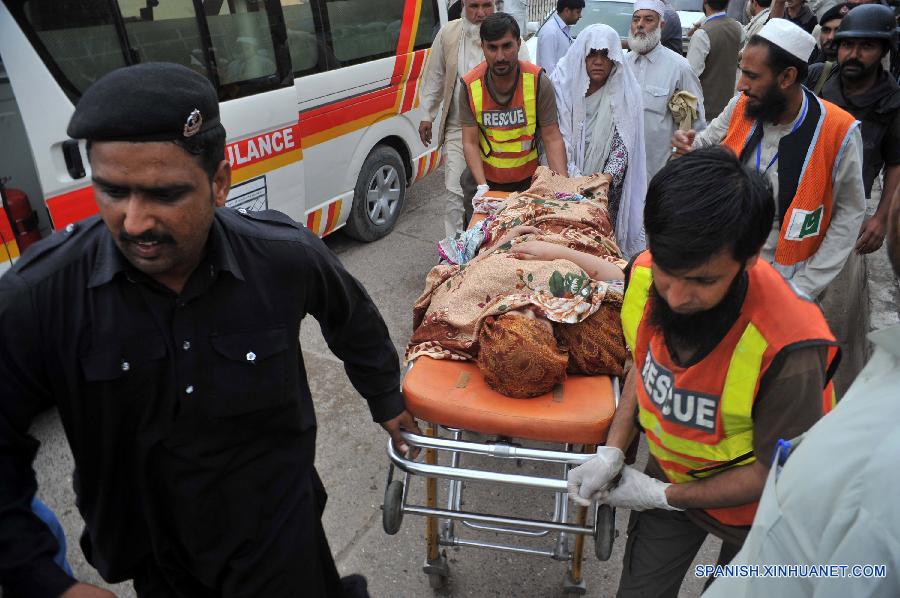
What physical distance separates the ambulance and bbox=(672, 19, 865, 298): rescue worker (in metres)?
2.74

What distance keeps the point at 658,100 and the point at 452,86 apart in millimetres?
1439

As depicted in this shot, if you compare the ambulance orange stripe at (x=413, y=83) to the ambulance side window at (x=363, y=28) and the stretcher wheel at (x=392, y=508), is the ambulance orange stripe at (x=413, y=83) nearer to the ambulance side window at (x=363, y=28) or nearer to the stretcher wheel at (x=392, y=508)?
the ambulance side window at (x=363, y=28)

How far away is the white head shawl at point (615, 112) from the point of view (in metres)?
3.73

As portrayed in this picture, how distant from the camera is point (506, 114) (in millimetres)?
3789

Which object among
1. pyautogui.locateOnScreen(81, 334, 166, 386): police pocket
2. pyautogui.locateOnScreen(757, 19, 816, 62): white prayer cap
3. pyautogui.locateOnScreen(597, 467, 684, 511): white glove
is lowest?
pyautogui.locateOnScreen(597, 467, 684, 511): white glove

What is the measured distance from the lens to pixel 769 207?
4.67 ft

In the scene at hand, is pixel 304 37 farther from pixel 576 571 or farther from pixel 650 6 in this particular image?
pixel 576 571

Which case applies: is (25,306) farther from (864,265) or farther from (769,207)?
(864,265)

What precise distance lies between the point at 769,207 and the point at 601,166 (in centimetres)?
252

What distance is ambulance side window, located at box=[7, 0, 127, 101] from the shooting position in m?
2.89

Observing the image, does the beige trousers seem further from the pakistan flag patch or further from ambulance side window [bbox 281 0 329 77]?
the pakistan flag patch

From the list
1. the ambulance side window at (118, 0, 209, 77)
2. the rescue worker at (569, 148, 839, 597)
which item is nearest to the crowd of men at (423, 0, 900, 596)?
the rescue worker at (569, 148, 839, 597)

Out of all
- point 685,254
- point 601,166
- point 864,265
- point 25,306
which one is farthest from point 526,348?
point 864,265

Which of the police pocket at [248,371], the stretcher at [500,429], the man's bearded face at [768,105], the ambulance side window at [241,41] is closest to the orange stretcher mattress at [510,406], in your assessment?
the stretcher at [500,429]
